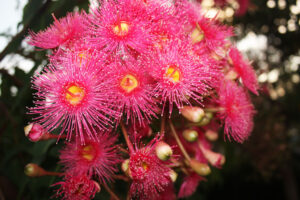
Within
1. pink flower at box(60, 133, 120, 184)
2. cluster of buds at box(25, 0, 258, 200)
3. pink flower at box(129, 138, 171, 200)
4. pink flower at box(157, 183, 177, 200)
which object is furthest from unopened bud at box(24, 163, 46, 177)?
pink flower at box(157, 183, 177, 200)

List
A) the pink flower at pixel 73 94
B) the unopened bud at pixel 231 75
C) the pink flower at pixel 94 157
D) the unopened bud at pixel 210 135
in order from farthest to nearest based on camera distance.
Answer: the unopened bud at pixel 210 135 < the unopened bud at pixel 231 75 < the pink flower at pixel 94 157 < the pink flower at pixel 73 94

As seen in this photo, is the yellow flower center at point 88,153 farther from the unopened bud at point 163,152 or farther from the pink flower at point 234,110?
the pink flower at point 234,110

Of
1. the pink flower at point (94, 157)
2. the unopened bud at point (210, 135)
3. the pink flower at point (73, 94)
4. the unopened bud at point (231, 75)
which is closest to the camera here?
the pink flower at point (73, 94)

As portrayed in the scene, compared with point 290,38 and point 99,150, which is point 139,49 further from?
point 290,38

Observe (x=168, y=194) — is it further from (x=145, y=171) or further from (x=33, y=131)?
(x=33, y=131)

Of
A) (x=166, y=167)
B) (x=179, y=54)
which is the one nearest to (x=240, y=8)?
(x=179, y=54)

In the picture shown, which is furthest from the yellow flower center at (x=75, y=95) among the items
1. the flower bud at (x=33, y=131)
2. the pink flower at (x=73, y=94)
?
the flower bud at (x=33, y=131)
